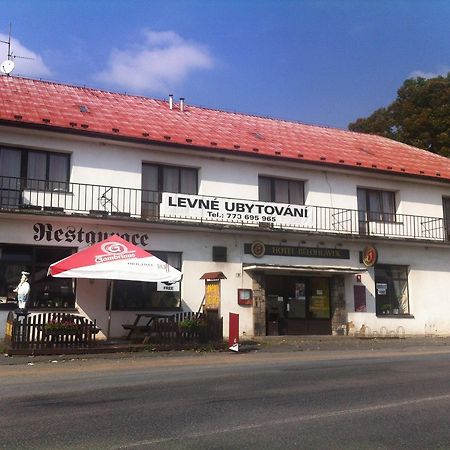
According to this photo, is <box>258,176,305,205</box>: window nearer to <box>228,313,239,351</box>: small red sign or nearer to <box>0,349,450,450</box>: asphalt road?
<box>228,313,239,351</box>: small red sign

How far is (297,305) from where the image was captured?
21172 mm

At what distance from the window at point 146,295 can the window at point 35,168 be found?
3713 mm

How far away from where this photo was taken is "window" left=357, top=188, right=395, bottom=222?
75.0ft

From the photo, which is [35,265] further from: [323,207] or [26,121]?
[323,207]

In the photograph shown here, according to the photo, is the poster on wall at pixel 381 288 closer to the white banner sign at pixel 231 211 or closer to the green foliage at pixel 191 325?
the white banner sign at pixel 231 211

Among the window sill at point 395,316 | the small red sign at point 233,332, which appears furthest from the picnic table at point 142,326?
the window sill at point 395,316

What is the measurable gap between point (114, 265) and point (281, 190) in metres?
8.62

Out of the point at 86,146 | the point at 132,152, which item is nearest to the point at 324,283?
the point at 132,152

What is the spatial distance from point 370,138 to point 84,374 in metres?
21.2

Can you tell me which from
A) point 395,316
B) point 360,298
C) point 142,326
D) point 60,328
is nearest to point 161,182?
point 142,326

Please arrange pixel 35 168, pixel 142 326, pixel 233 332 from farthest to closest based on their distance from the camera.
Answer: pixel 35 168 → pixel 142 326 → pixel 233 332

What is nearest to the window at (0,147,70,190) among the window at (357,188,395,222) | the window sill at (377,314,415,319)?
the window at (357,188,395,222)

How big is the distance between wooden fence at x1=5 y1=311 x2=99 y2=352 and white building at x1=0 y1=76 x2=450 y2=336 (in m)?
2.32

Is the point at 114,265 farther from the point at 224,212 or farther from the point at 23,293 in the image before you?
the point at 224,212
